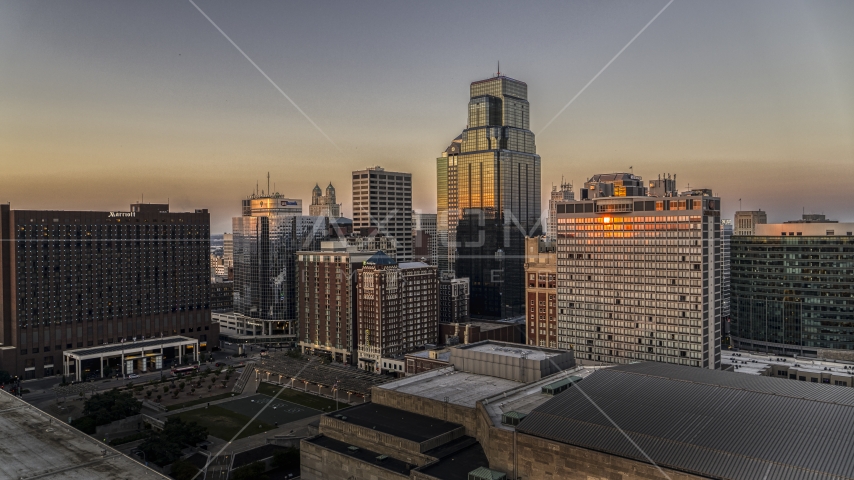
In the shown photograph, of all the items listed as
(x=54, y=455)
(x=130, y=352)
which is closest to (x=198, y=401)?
(x=130, y=352)

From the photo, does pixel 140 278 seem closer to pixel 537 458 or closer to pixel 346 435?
pixel 346 435

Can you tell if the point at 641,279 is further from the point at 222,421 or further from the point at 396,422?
the point at 222,421

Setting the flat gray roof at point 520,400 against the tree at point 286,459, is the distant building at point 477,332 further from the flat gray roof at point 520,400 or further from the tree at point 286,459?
the tree at point 286,459

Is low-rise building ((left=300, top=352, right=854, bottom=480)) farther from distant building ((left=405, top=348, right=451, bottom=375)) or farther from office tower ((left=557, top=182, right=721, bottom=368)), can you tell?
distant building ((left=405, top=348, right=451, bottom=375))

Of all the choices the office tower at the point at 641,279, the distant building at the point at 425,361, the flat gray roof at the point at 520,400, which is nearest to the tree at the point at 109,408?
the distant building at the point at 425,361

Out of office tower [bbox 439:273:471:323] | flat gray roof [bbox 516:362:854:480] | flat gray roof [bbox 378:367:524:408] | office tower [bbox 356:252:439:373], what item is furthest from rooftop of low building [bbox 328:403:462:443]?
office tower [bbox 439:273:471:323]

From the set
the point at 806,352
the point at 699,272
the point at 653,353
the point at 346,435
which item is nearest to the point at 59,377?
the point at 346,435
